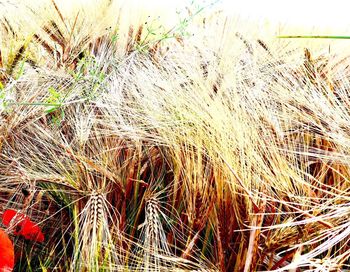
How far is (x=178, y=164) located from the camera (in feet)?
3.03

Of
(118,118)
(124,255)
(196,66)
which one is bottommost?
(124,255)

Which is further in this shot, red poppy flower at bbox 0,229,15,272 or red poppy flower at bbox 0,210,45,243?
red poppy flower at bbox 0,210,45,243

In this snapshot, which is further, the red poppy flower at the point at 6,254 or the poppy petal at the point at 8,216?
the poppy petal at the point at 8,216

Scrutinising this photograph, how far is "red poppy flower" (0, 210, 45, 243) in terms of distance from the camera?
87 centimetres

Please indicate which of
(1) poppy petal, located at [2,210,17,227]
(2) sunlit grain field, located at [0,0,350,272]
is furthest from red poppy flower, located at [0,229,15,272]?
(1) poppy petal, located at [2,210,17,227]

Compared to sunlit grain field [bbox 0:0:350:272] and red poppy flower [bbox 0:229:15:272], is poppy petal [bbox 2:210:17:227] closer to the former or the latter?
sunlit grain field [bbox 0:0:350:272]

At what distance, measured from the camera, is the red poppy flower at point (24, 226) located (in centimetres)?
87

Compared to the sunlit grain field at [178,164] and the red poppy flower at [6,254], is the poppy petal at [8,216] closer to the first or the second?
the sunlit grain field at [178,164]

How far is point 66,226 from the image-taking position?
0.97 meters

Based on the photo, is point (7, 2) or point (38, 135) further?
point (7, 2)

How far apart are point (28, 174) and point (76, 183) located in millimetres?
89

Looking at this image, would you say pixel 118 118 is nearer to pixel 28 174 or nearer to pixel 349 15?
pixel 28 174

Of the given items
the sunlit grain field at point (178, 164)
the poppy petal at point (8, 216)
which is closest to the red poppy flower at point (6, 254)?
the sunlit grain field at point (178, 164)

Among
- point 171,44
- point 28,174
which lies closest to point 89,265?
point 28,174
